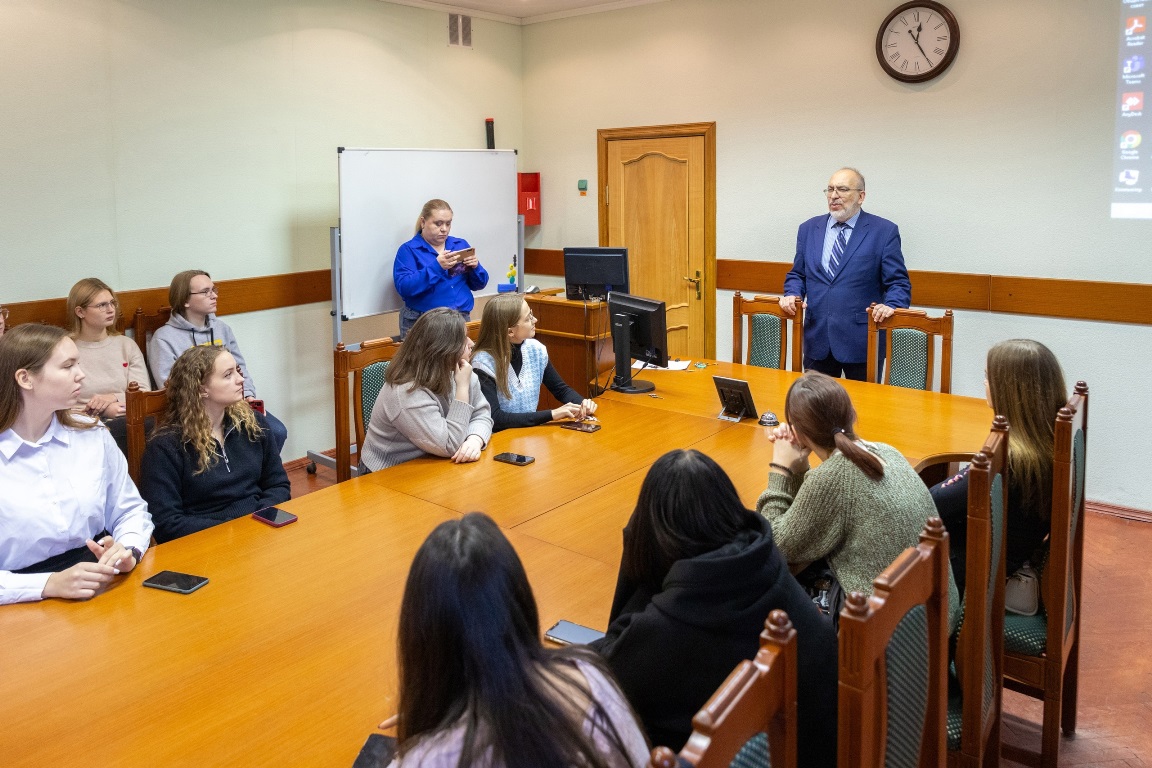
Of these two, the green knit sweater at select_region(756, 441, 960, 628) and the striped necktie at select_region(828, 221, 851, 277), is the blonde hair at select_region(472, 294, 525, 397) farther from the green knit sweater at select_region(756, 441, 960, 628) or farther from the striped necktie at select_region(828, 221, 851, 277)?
the striped necktie at select_region(828, 221, 851, 277)

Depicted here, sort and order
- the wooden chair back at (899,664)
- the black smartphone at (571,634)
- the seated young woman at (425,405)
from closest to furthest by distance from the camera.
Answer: the wooden chair back at (899,664), the black smartphone at (571,634), the seated young woman at (425,405)

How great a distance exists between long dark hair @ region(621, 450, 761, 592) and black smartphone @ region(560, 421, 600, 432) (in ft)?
5.84

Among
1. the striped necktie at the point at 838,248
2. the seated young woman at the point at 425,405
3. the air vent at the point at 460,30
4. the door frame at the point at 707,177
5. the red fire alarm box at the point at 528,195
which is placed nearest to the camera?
the seated young woman at the point at 425,405

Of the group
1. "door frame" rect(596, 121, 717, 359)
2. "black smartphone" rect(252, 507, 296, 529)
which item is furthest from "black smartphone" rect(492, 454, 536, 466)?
"door frame" rect(596, 121, 717, 359)

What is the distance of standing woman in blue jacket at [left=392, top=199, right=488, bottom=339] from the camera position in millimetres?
5348

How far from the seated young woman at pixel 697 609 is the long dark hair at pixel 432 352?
1520 mm

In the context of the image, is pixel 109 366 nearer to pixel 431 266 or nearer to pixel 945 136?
pixel 431 266

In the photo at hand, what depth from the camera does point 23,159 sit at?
4.35 metres

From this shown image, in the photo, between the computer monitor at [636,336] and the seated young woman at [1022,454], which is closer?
the seated young woman at [1022,454]

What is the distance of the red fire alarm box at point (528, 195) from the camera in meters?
6.89

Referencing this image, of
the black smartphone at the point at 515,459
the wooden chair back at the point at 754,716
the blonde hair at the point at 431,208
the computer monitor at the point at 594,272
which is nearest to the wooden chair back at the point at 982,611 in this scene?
the wooden chair back at the point at 754,716

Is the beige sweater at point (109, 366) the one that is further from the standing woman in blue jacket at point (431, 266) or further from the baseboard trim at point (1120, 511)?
the baseboard trim at point (1120, 511)

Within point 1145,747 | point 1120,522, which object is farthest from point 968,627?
point 1120,522

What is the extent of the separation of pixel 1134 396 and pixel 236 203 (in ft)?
16.0
